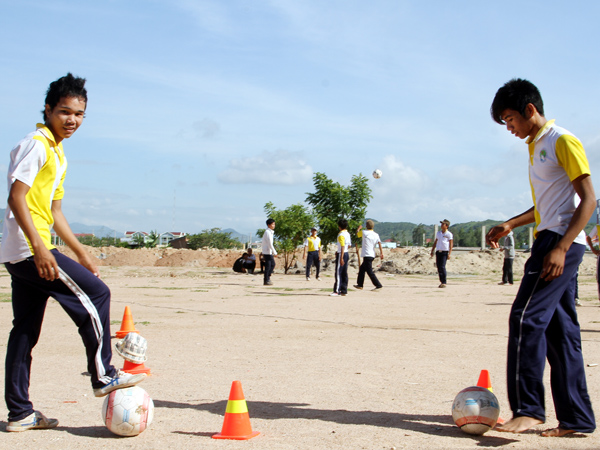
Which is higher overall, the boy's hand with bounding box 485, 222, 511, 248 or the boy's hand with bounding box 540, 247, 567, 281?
the boy's hand with bounding box 485, 222, 511, 248

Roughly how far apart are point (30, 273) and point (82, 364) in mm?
2508

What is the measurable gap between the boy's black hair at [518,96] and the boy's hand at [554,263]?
0.88 m

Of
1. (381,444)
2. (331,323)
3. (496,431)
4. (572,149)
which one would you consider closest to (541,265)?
(572,149)

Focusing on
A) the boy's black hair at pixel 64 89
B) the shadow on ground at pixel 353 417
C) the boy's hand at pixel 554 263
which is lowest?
the shadow on ground at pixel 353 417

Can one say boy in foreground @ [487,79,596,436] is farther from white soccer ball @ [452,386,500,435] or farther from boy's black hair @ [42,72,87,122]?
boy's black hair @ [42,72,87,122]

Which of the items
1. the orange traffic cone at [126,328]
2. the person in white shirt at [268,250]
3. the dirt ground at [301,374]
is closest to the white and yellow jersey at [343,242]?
the dirt ground at [301,374]

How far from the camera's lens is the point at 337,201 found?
31.6 m

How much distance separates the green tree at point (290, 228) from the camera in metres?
29.6

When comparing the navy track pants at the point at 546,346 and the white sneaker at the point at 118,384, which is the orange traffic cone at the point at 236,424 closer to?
the white sneaker at the point at 118,384

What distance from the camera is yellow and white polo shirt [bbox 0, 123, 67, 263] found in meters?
3.72

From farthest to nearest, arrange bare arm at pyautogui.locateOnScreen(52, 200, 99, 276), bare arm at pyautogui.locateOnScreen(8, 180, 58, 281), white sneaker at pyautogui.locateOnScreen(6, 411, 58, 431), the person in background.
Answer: the person in background → bare arm at pyautogui.locateOnScreen(52, 200, 99, 276) → white sneaker at pyautogui.locateOnScreen(6, 411, 58, 431) → bare arm at pyautogui.locateOnScreen(8, 180, 58, 281)

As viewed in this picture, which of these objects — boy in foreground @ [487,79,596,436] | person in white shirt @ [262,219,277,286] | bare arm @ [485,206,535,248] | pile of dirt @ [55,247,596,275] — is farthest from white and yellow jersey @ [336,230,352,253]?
pile of dirt @ [55,247,596,275]

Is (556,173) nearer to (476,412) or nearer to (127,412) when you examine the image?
(476,412)

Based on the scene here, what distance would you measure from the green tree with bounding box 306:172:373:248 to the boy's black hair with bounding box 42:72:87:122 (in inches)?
1072
